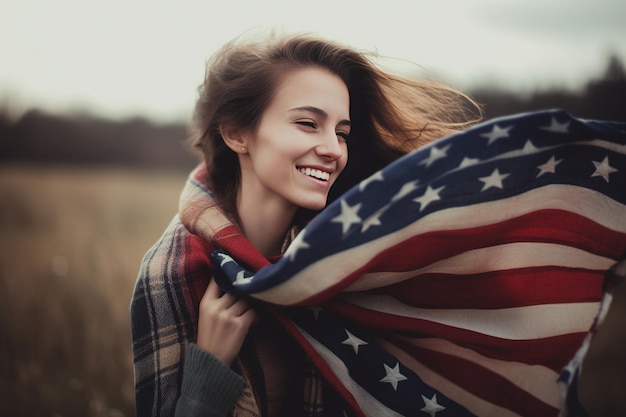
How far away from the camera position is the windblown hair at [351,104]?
1974mm

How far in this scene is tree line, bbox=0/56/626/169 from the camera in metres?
4.35

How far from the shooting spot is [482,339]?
167 cm

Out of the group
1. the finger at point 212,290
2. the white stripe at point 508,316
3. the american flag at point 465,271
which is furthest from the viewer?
the finger at point 212,290

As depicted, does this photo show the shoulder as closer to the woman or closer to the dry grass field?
the woman

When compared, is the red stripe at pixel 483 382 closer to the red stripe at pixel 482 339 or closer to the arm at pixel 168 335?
the red stripe at pixel 482 339

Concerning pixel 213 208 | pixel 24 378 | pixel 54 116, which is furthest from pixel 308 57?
pixel 54 116

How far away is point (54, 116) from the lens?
9.22 metres

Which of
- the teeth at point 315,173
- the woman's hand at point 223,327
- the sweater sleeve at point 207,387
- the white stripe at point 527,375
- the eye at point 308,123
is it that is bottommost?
the sweater sleeve at point 207,387

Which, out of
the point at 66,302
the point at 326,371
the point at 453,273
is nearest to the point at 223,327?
the point at 326,371

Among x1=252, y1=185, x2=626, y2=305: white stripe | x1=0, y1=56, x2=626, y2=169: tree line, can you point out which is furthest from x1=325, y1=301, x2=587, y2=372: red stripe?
x1=0, y1=56, x2=626, y2=169: tree line

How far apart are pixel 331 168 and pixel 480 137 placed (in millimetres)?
592

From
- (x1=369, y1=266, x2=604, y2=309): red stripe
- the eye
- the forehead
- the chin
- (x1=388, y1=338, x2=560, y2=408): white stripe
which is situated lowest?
(x1=388, y1=338, x2=560, y2=408): white stripe

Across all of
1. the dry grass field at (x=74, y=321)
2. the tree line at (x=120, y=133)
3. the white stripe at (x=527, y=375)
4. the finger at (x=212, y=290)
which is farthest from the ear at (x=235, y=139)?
the tree line at (x=120, y=133)

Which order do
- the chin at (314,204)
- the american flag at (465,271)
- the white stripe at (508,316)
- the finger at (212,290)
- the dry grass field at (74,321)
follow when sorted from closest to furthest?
the american flag at (465,271) < the white stripe at (508,316) < the finger at (212,290) < the chin at (314,204) < the dry grass field at (74,321)
